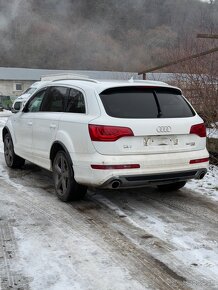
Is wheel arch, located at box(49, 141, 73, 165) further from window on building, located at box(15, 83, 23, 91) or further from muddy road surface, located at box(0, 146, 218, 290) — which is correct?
window on building, located at box(15, 83, 23, 91)

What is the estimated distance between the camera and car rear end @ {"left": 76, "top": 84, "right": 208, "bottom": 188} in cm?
483

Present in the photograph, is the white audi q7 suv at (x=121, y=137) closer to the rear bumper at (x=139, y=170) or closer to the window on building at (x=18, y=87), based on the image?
the rear bumper at (x=139, y=170)

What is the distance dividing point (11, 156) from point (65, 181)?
2395mm

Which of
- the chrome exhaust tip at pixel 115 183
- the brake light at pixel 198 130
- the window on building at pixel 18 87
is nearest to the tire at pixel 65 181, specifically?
the chrome exhaust tip at pixel 115 183

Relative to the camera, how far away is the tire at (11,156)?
7.54 meters

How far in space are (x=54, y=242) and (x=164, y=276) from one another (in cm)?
117

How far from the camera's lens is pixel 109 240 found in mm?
4238

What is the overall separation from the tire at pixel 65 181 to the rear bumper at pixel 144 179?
56 centimetres

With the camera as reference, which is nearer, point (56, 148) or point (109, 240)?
point (109, 240)

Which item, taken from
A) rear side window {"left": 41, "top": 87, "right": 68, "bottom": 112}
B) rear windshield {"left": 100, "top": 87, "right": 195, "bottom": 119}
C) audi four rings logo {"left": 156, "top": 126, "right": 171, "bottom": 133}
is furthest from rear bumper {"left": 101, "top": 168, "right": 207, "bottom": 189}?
rear side window {"left": 41, "top": 87, "right": 68, "bottom": 112}

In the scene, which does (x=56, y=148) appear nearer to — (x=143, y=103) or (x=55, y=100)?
(x=55, y=100)

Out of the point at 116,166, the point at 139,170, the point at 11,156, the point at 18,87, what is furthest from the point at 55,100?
the point at 18,87

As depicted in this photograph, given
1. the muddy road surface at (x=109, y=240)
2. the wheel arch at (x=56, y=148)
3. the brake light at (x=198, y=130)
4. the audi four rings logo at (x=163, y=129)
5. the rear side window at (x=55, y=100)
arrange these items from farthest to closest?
the rear side window at (x=55, y=100)
the wheel arch at (x=56, y=148)
the brake light at (x=198, y=130)
the audi four rings logo at (x=163, y=129)
the muddy road surface at (x=109, y=240)

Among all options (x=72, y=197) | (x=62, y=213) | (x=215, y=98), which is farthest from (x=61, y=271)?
(x=215, y=98)
